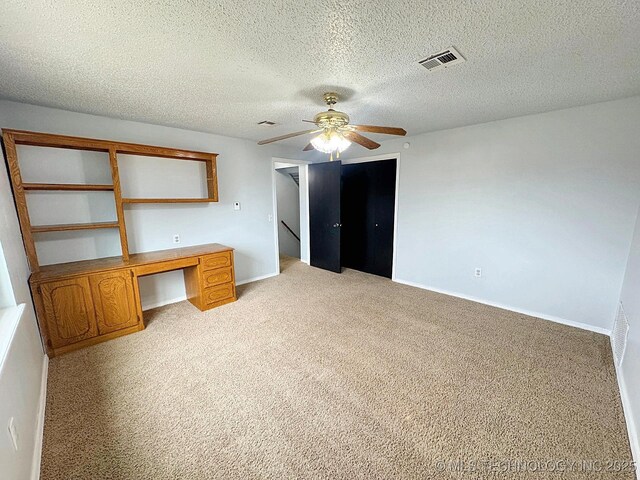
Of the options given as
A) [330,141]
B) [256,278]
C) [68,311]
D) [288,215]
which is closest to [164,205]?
[68,311]

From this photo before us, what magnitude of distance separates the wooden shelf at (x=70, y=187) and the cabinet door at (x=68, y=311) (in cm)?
84

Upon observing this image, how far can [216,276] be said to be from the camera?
317 centimetres

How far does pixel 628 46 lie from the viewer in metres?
1.48

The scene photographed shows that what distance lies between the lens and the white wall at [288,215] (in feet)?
21.0

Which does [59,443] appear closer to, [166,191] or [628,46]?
[166,191]

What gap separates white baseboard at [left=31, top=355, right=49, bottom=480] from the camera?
127 cm

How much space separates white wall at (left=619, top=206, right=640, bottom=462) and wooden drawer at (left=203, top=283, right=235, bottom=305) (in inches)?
135

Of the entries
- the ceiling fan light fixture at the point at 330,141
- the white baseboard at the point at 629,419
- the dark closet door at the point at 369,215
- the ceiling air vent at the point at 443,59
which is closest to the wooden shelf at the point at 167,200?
the ceiling fan light fixture at the point at 330,141

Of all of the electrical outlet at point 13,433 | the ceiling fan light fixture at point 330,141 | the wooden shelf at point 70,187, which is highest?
the ceiling fan light fixture at point 330,141

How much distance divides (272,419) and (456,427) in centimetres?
111

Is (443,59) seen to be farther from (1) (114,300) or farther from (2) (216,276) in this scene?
(1) (114,300)

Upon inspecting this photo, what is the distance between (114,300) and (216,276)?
3.26 ft

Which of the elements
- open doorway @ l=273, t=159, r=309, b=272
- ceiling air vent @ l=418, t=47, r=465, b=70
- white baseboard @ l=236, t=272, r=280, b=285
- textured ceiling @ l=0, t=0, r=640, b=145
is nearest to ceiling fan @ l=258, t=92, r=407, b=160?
textured ceiling @ l=0, t=0, r=640, b=145

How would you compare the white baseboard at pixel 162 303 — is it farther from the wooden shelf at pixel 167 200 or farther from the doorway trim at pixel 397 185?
the doorway trim at pixel 397 185
